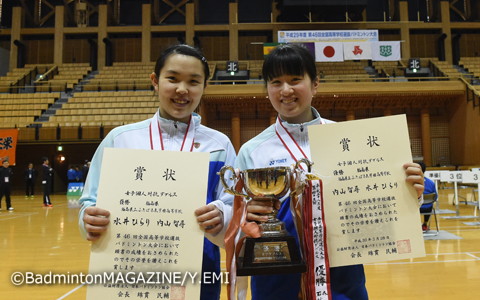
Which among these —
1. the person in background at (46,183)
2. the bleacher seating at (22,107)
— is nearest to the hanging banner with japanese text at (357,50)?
the person in background at (46,183)

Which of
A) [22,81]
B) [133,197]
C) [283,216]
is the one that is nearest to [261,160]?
[283,216]

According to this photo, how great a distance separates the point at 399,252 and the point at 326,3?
13064 millimetres

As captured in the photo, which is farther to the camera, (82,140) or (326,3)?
(326,3)

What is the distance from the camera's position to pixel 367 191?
43.3 inches

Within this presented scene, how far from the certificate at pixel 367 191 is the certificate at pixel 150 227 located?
1.36 feet

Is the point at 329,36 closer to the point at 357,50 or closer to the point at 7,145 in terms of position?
the point at 357,50

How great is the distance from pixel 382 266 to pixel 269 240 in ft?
8.22

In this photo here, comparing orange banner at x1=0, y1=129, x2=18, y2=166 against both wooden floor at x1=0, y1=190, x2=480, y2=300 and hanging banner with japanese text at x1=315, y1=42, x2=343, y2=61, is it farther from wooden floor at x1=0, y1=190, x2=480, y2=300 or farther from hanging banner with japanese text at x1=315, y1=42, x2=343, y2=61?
hanging banner with japanese text at x1=315, y1=42, x2=343, y2=61

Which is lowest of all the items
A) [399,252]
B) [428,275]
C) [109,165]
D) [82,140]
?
[428,275]

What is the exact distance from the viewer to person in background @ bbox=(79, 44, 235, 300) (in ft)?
4.02

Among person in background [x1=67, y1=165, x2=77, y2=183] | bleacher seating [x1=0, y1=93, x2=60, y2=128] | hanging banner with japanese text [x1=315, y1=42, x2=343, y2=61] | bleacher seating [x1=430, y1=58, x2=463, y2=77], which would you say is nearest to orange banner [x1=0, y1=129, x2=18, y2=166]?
bleacher seating [x1=0, y1=93, x2=60, y2=128]

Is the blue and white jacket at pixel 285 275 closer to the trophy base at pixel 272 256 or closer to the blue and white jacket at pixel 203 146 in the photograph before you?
the blue and white jacket at pixel 203 146

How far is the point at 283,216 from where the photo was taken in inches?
49.4

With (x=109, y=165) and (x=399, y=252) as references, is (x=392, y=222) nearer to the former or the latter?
(x=399, y=252)
